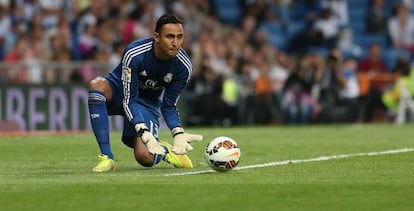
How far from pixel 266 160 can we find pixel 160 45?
2629mm

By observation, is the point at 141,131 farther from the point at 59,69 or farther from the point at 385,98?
the point at 385,98

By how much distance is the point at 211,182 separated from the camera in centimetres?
1084

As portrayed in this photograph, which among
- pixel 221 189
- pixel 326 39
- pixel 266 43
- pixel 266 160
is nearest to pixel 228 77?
pixel 266 43

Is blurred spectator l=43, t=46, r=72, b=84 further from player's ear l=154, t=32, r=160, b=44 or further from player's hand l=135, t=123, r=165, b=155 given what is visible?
player's hand l=135, t=123, r=165, b=155

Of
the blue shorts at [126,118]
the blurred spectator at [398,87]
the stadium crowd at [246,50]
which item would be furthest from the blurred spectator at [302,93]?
the blue shorts at [126,118]

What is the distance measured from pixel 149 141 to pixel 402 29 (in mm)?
19831

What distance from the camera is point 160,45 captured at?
12094 mm

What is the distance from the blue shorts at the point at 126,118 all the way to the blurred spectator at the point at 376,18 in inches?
716

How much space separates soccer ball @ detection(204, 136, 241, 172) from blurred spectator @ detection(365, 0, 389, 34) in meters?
18.9

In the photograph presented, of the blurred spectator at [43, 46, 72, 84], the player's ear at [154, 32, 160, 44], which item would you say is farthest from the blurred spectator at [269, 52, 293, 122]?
the player's ear at [154, 32, 160, 44]

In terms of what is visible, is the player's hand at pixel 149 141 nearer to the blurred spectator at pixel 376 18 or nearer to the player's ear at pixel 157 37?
the player's ear at pixel 157 37

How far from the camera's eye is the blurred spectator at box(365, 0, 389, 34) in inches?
1196

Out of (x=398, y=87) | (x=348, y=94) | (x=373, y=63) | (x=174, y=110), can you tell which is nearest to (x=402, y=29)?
(x=373, y=63)

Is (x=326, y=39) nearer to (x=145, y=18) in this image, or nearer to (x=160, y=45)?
(x=145, y=18)
